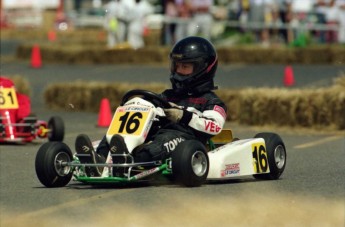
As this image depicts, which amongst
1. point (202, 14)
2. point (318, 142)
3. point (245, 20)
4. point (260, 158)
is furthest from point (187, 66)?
point (245, 20)

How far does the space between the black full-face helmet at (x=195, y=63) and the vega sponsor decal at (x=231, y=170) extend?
2.39 feet

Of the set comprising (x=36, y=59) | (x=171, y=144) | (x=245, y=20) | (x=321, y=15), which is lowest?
(x=36, y=59)

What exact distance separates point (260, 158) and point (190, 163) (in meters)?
1.02

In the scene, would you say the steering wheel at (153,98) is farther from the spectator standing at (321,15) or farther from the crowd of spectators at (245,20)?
the spectator standing at (321,15)

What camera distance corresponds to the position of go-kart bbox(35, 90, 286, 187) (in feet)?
28.0

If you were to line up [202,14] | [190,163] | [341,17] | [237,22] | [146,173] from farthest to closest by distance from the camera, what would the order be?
[237,22], [341,17], [202,14], [146,173], [190,163]

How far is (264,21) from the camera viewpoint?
94.8ft

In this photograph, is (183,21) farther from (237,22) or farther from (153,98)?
(153,98)

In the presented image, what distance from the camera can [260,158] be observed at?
30.5 ft

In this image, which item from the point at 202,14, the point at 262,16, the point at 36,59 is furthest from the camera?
the point at 262,16

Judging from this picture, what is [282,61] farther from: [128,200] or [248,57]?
[128,200]

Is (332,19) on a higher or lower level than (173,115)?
lower

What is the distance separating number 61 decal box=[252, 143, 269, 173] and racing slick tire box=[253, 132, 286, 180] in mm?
42

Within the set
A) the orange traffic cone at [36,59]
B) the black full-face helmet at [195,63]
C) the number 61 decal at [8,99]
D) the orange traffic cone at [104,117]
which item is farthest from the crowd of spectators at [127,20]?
the black full-face helmet at [195,63]
